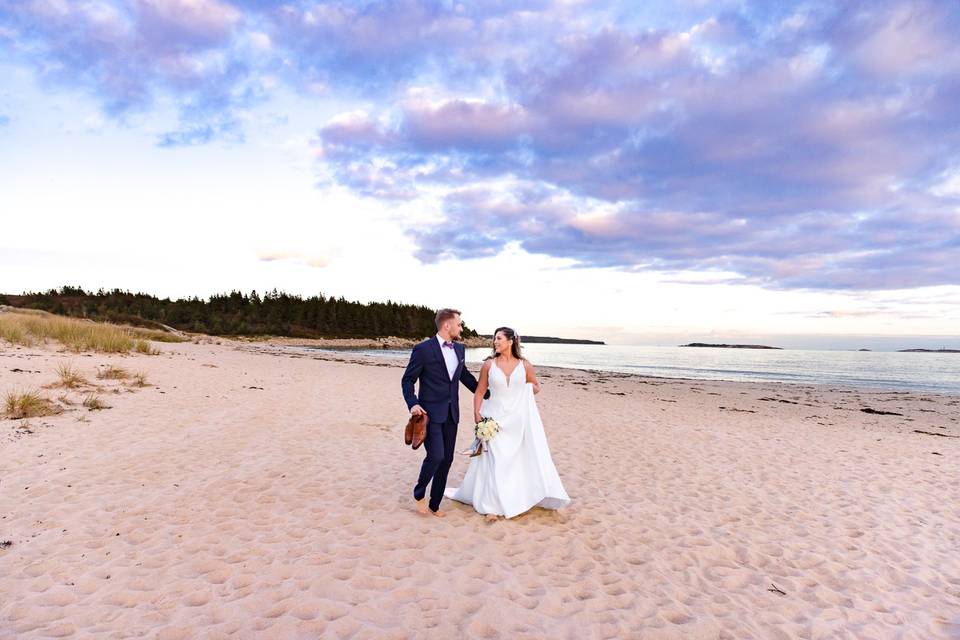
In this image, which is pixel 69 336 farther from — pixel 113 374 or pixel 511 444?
pixel 511 444

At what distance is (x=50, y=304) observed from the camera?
269ft

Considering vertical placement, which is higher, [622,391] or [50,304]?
[50,304]

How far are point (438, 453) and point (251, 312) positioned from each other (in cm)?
10605

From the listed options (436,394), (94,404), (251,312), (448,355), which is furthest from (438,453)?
(251,312)

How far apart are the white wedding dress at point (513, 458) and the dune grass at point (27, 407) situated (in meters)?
9.62

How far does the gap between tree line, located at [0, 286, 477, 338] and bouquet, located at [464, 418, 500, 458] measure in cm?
8718

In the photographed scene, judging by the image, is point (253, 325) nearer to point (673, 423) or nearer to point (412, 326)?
point (412, 326)

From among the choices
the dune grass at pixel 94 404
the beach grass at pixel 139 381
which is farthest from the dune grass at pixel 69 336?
the dune grass at pixel 94 404

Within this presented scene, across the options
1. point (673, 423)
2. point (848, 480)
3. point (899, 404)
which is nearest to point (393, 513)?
point (848, 480)

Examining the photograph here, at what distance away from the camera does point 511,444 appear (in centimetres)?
629

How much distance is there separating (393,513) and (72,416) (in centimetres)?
841

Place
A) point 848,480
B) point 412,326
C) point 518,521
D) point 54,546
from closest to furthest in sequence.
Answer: point 54,546 < point 518,521 < point 848,480 < point 412,326

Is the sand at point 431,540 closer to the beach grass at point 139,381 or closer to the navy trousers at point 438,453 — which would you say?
the navy trousers at point 438,453

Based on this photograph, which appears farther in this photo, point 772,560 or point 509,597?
point 772,560
